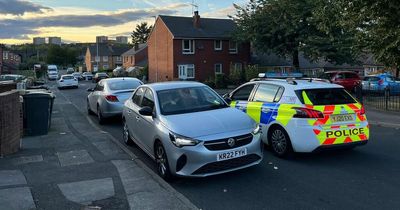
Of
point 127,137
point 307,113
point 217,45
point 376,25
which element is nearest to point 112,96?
point 127,137

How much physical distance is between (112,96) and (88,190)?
6.96 metres

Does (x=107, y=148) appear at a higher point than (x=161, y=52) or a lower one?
lower

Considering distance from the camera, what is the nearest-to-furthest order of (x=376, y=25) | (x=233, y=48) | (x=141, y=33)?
(x=376, y=25) → (x=233, y=48) → (x=141, y=33)

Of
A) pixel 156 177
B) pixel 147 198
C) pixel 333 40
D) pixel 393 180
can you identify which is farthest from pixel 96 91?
pixel 333 40

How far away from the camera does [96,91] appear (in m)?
14.3

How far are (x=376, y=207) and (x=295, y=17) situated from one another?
2904cm

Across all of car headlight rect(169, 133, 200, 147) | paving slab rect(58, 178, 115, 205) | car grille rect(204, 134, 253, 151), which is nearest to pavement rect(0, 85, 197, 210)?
paving slab rect(58, 178, 115, 205)

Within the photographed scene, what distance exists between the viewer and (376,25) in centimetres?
1623

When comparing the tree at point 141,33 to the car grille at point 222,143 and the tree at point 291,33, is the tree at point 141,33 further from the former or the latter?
the car grille at point 222,143

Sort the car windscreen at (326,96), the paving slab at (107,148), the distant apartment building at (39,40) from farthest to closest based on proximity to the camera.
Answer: the distant apartment building at (39,40) < the paving slab at (107,148) < the car windscreen at (326,96)

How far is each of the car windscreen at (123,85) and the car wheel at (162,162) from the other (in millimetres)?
6724

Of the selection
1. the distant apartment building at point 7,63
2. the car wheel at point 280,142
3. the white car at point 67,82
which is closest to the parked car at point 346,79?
the car wheel at point 280,142

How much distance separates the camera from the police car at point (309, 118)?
723 cm

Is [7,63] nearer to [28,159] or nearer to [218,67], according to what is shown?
[218,67]
